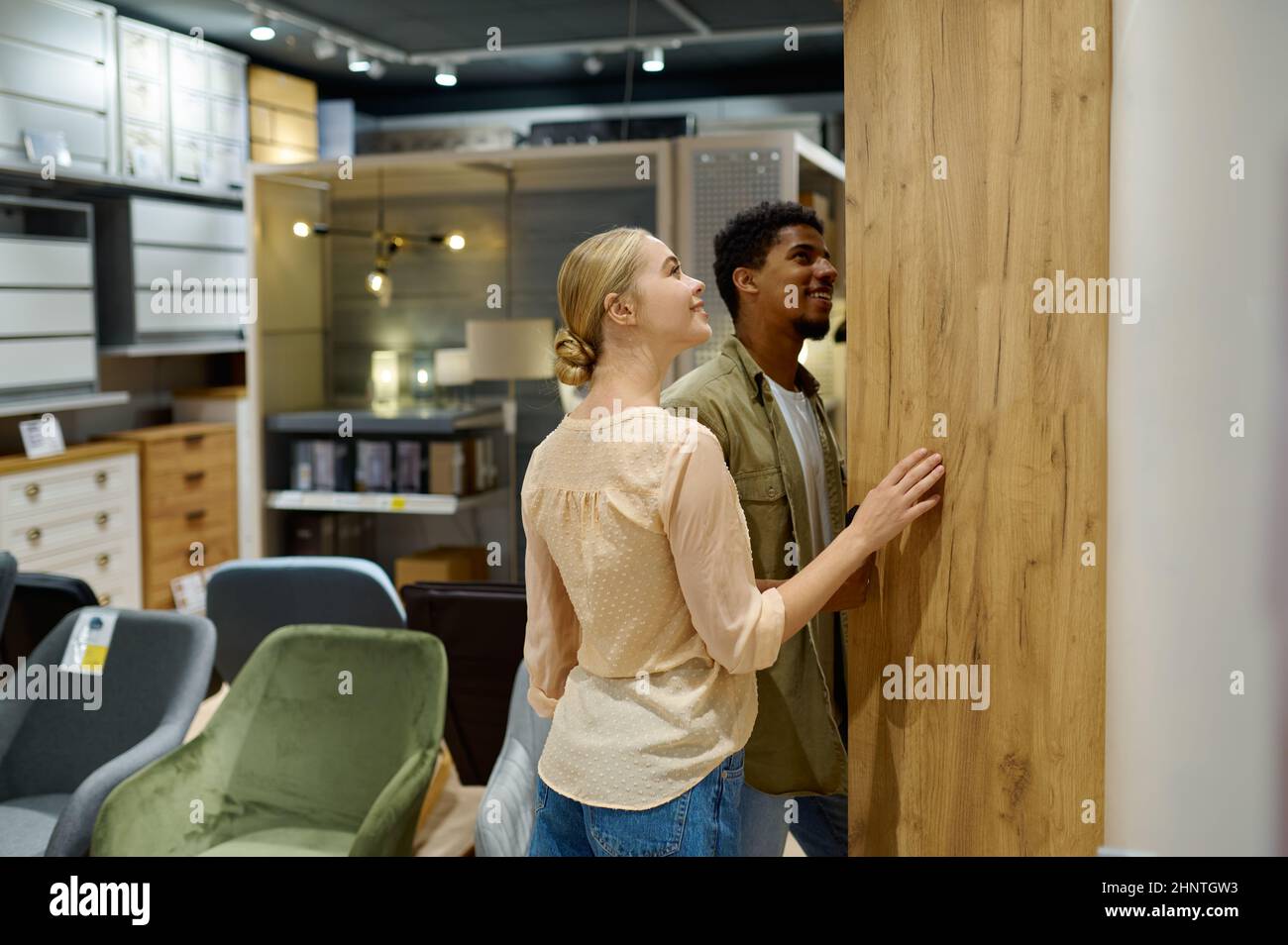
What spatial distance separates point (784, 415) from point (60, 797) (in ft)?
7.11

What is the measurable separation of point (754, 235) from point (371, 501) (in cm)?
376

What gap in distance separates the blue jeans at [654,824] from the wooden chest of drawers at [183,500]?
16.8ft

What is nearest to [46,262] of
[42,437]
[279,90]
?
[42,437]

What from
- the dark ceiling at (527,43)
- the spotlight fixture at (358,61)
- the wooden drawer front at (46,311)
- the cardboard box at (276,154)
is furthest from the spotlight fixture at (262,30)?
the wooden drawer front at (46,311)

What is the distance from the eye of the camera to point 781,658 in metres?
2.06

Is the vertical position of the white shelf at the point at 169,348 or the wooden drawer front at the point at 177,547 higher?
the white shelf at the point at 169,348

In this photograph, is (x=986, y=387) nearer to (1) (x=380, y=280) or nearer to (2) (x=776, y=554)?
(2) (x=776, y=554)

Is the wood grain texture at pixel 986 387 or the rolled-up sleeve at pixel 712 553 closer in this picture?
the rolled-up sleeve at pixel 712 553

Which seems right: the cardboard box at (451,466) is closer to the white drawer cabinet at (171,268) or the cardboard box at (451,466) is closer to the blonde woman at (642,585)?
the white drawer cabinet at (171,268)

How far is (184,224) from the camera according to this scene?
21.6ft

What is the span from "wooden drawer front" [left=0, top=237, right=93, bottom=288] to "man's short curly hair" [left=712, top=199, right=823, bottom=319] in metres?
4.39

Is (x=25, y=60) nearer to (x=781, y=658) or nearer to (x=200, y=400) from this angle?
(x=200, y=400)

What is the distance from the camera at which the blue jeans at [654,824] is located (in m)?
1.62

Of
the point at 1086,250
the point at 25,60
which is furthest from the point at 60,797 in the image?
the point at 25,60
